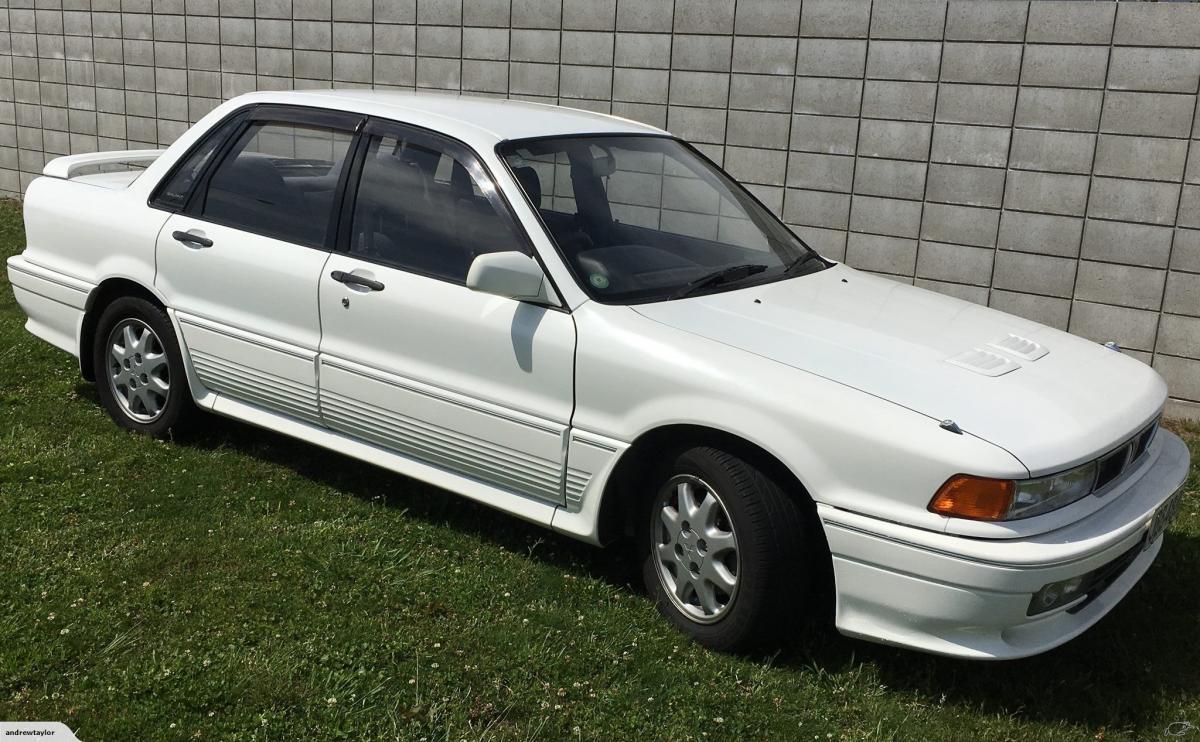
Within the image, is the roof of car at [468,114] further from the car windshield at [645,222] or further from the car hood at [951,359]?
the car hood at [951,359]

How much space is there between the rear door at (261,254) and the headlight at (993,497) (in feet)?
8.00

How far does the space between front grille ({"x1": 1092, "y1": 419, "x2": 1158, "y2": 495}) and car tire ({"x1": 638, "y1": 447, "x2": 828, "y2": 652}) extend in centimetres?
86

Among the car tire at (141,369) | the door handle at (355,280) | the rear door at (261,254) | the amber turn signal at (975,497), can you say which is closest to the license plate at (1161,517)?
the amber turn signal at (975,497)

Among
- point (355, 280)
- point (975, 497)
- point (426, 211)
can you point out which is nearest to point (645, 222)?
point (426, 211)

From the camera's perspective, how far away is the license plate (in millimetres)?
3684

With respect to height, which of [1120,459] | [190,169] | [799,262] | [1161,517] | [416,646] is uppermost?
[190,169]

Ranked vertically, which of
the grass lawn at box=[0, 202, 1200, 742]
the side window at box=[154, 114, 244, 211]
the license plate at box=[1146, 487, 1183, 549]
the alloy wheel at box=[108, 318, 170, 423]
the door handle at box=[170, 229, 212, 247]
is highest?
the side window at box=[154, 114, 244, 211]

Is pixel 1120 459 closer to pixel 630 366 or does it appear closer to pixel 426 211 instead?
pixel 630 366

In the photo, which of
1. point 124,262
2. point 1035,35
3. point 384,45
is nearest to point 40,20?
point 384,45

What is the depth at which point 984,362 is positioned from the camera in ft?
12.2

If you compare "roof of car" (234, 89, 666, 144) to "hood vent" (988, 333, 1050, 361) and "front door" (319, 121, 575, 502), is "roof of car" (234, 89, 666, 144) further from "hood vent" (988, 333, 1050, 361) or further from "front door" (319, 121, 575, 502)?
"hood vent" (988, 333, 1050, 361)

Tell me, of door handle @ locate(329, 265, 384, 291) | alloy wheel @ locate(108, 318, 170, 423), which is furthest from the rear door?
alloy wheel @ locate(108, 318, 170, 423)

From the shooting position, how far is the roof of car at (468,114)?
438 centimetres

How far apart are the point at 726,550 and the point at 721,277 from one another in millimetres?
1036
